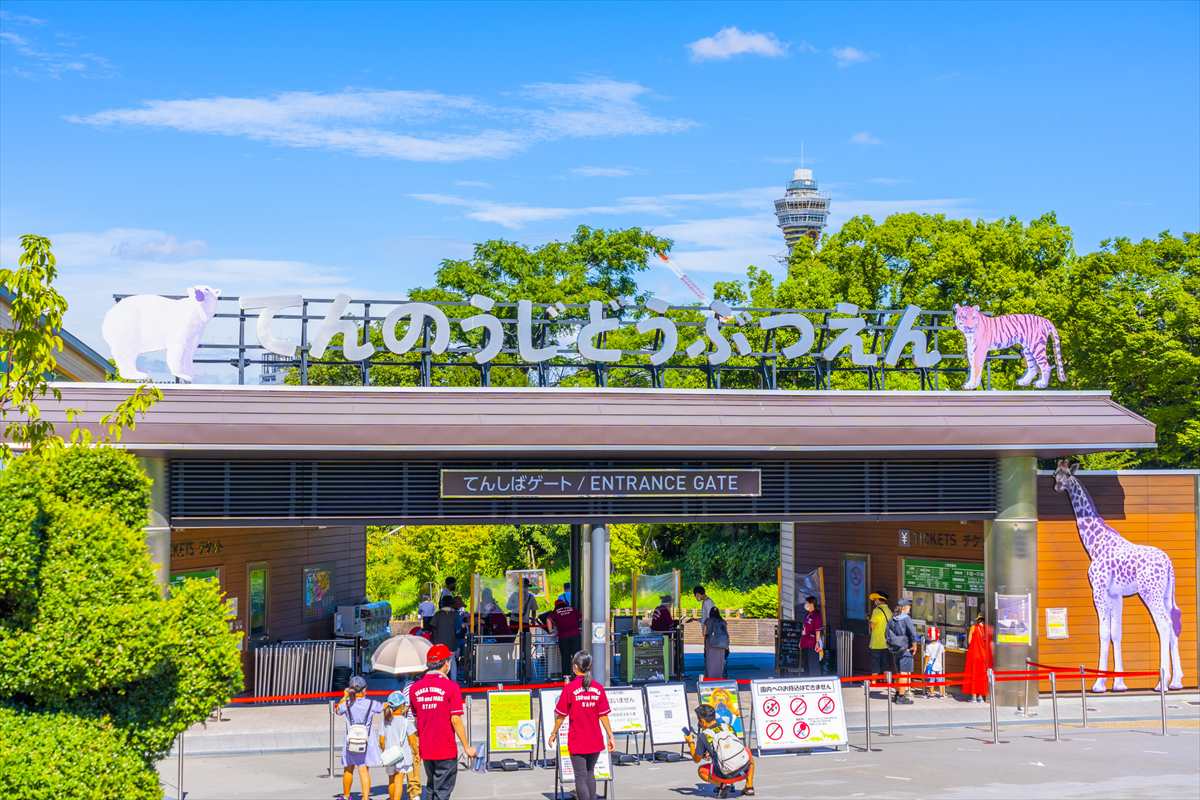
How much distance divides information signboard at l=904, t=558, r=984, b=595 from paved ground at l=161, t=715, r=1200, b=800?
4.38 m

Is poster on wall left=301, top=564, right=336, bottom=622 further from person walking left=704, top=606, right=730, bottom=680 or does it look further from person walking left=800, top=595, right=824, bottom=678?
person walking left=800, top=595, right=824, bottom=678

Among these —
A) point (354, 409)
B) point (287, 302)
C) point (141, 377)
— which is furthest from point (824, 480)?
point (141, 377)

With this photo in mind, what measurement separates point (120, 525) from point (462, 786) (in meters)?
7.46

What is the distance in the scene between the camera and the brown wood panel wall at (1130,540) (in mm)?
22984

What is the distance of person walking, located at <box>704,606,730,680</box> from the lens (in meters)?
24.4

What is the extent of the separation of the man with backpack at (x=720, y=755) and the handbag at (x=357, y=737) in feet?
12.4

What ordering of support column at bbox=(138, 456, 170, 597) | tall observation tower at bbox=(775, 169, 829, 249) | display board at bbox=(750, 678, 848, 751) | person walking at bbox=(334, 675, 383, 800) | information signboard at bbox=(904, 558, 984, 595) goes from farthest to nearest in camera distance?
tall observation tower at bbox=(775, 169, 829, 249), information signboard at bbox=(904, 558, 984, 595), support column at bbox=(138, 456, 170, 597), display board at bbox=(750, 678, 848, 751), person walking at bbox=(334, 675, 383, 800)

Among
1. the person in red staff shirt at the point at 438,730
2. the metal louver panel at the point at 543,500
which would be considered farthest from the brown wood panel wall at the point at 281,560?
the person in red staff shirt at the point at 438,730

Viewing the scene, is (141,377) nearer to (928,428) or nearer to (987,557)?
(928,428)

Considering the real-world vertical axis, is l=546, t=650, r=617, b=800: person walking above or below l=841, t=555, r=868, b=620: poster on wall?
below

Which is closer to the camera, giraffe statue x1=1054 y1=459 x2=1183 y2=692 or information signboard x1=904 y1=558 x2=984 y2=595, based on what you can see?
giraffe statue x1=1054 y1=459 x2=1183 y2=692

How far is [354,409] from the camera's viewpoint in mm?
19797

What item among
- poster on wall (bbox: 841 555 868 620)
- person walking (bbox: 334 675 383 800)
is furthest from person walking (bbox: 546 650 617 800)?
poster on wall (bbox: 841 555 868 620)

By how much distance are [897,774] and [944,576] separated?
309 inches
